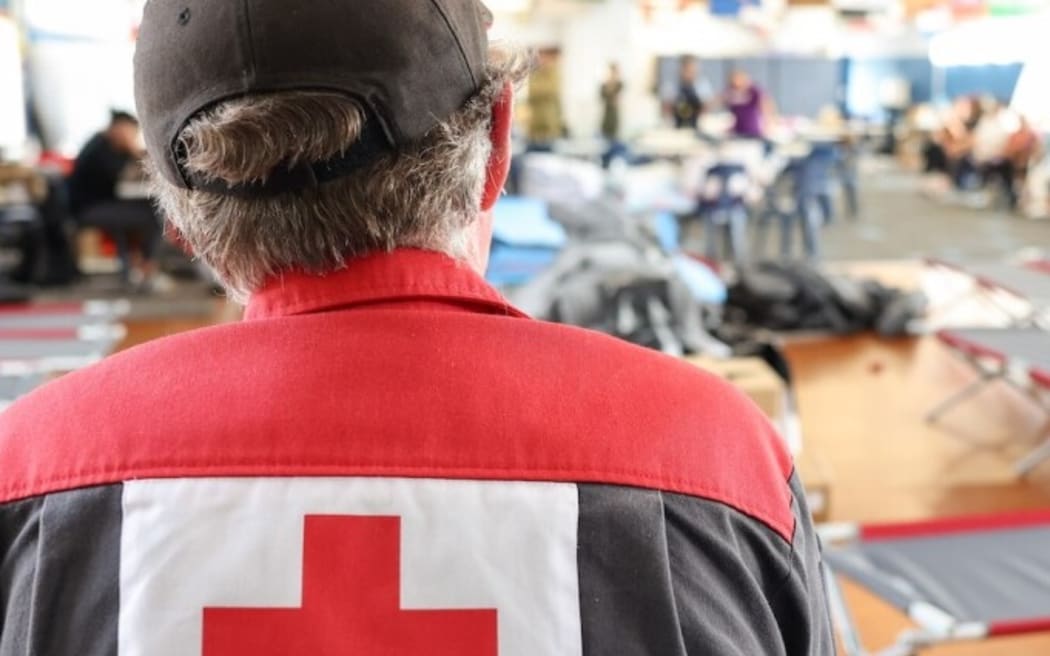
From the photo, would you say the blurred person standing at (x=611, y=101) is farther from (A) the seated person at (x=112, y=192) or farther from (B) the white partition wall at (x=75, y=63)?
(A) the seated person at (x=112, y=192)

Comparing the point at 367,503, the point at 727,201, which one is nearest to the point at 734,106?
the point at 727,201

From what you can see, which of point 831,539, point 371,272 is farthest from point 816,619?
point 831,539

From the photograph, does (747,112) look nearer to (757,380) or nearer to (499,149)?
(757,380)

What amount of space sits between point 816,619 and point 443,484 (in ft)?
1.05

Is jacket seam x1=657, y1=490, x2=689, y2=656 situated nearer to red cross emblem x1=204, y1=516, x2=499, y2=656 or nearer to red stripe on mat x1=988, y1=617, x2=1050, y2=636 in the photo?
red cross emblem x1=204, y1=516, x2=499, y2=656

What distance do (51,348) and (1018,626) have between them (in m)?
3.53

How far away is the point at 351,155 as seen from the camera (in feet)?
2.45

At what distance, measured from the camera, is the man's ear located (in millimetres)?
867

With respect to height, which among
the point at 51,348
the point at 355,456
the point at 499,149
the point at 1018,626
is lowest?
the point at 1018,626

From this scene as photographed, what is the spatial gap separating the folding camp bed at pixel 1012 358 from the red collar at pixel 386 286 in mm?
3175

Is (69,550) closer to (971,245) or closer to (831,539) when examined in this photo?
(831,539)

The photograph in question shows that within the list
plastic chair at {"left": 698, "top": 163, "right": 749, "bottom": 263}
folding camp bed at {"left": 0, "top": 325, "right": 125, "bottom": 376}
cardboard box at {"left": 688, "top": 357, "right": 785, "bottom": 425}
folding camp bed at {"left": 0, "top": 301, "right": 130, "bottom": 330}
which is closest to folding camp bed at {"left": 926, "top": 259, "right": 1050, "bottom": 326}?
cardboard box at {"left": 688, "top": 357, "right": 785, "bottom": 425}

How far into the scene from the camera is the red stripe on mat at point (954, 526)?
8.28 ft

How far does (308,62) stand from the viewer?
0.72 meters
